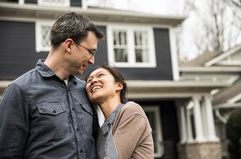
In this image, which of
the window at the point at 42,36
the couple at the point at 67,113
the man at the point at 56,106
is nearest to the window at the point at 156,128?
the window at the point at 42,36

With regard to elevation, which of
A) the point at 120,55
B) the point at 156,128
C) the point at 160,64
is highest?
the point at 120,55

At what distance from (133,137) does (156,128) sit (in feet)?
43.4

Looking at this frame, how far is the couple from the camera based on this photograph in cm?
224

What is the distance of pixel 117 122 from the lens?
246cm

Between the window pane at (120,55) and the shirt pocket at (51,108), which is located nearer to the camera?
the shirt pocket at (51,108)

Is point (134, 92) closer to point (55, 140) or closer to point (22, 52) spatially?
point (22, 52)

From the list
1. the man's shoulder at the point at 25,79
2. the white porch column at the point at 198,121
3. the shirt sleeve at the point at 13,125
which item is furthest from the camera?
the white porch column at the point at 198,121

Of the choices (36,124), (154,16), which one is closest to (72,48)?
(36,124)

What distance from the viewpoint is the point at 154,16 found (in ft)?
49.1

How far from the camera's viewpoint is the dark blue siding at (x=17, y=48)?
531 inches

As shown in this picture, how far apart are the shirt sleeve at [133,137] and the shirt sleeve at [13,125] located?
50cm

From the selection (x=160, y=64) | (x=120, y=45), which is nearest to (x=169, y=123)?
(x=160, y=64)

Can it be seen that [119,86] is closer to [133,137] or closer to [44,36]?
[133,137]

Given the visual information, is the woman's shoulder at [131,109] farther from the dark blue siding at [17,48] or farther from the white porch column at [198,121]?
the white porch column at [198,121]
